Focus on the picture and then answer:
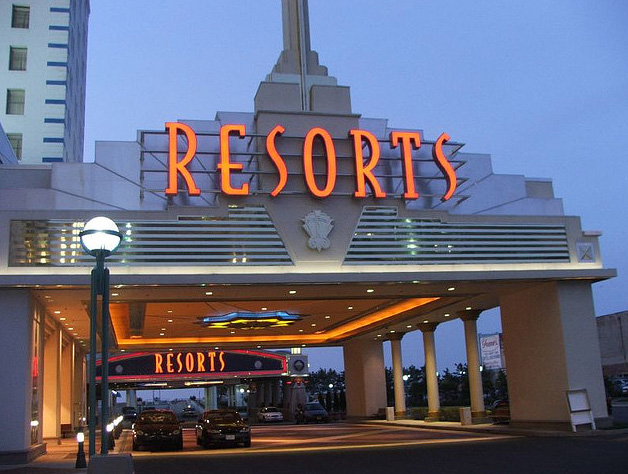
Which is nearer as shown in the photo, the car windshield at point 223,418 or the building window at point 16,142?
the car windshield at point 223,418

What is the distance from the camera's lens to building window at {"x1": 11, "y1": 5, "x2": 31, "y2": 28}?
164ft

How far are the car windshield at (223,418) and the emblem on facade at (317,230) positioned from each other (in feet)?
29.4

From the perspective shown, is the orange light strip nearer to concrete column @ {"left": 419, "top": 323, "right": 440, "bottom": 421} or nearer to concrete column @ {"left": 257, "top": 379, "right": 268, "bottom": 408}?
concrete column @ {"left": 419, "top": 323, "right": 440, "bottom": 421}

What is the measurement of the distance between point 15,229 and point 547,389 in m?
18.1

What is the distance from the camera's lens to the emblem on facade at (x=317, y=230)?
22.9 metres

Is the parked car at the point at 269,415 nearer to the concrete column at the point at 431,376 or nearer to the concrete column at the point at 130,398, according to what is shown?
the concrete column at the point at 431,376

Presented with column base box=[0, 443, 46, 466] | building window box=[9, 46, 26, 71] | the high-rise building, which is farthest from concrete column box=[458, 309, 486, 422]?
building window box=[9, 46, 26, 71]

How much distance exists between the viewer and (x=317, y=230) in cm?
2294

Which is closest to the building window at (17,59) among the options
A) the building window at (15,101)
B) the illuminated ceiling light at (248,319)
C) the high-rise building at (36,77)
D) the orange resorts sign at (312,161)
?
the high-rise building at (36,77)

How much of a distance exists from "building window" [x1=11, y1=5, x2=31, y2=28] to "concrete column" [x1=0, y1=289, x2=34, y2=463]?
3465cm

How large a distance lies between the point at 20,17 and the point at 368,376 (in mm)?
33335

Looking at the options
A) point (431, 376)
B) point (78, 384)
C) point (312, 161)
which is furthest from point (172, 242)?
point (78, 384)

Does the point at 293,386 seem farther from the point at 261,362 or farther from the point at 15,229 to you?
the point at 15,229

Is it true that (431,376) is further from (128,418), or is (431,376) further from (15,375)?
(128,418)
